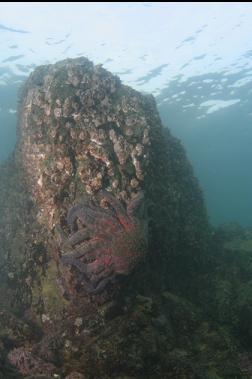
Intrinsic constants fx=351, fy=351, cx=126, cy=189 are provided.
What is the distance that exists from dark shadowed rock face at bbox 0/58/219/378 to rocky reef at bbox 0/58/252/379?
0.02 m

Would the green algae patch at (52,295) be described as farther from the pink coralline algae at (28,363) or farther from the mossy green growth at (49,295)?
the pink coralline algae at (28,363)

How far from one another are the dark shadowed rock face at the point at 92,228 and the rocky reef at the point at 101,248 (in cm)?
2

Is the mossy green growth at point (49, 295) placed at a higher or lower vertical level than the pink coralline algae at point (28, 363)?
higher

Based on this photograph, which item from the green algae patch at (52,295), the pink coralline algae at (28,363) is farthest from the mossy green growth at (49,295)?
the pink coralline algae at (28,363)

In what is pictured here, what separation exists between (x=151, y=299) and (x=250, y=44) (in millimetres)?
19341

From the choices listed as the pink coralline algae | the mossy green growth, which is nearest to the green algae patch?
the mossy green growth

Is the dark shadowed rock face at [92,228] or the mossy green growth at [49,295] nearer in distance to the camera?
the dark shadowed rock face at [92,228]

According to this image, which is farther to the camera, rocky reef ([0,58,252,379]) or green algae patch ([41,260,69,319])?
green algae patch ([41,260,69,319])

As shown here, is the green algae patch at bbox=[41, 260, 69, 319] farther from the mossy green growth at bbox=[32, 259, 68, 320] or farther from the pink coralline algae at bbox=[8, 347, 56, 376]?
the pink coralline algae at bbox=[8, 347, 56, 376]

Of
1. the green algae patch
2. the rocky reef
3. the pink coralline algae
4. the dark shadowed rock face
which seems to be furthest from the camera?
the green algae patch

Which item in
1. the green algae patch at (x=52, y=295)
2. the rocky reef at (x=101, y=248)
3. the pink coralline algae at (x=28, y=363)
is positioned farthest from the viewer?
the green algae patch at (x=52, y=295)

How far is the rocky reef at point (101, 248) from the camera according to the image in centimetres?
505

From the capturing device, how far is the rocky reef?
5.05m

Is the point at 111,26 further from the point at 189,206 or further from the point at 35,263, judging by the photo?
the point at 35,263
